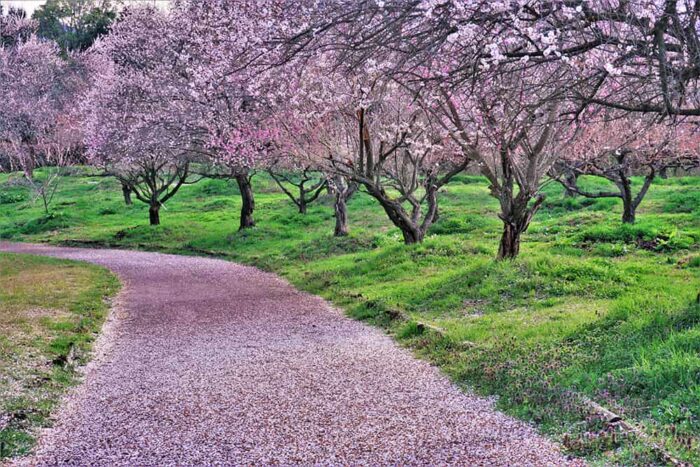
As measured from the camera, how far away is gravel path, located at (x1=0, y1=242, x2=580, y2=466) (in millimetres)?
6164

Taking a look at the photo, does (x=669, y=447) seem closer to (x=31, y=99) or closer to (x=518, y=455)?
(x=518, y=455)

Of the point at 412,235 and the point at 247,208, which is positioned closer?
the point at 412,235

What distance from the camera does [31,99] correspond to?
48.7 metres

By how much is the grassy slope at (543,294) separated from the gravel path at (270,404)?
1.81 ft

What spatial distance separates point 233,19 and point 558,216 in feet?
46.3

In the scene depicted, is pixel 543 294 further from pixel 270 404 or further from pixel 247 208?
pixel 247 208

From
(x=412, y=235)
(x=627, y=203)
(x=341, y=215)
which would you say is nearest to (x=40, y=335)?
(x=412, y=235)

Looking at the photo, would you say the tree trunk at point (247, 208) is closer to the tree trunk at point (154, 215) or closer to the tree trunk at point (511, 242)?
the tree trunk at point (154, 215)

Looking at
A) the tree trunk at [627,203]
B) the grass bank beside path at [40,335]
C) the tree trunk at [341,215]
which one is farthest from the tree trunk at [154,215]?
the tree trunk at [627,203]

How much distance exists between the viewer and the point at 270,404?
767cm

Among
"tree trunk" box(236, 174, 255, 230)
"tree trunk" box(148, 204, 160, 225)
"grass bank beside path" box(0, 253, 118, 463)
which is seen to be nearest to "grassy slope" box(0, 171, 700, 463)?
"tree trunk" box(236, 174, 255, 230)

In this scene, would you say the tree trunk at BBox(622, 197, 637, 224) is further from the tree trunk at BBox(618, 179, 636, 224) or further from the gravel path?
the gravel path

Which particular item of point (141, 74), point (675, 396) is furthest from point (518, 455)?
point (141, 74)

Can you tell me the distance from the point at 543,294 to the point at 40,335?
28.6ft
